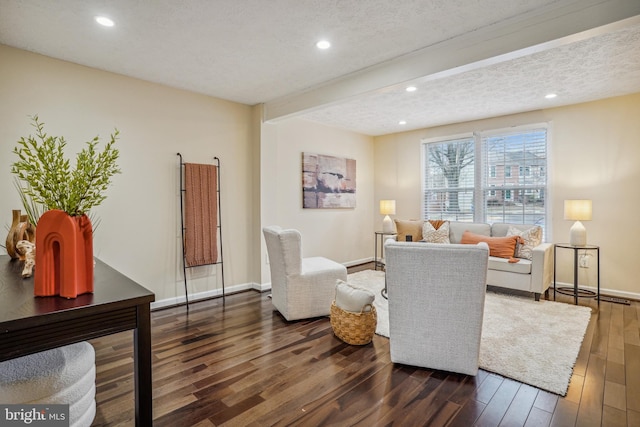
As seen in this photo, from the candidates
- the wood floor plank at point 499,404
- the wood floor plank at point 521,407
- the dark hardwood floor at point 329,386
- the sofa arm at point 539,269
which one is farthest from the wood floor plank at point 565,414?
the sofa arm at point 539,269

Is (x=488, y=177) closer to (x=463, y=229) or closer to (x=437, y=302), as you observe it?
(x=463, y=229)

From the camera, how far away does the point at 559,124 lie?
460 cm

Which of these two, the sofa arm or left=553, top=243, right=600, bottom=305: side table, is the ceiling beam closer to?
the sofa arm

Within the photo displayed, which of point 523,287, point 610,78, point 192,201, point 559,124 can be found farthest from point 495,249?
point 192,201

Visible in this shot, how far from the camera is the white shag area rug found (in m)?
2.37

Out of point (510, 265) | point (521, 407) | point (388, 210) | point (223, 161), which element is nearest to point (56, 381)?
point (521, 407)

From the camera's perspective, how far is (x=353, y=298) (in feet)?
9.25

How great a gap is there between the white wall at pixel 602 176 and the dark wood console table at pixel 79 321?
17.0ft

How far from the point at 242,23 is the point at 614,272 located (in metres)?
5.14

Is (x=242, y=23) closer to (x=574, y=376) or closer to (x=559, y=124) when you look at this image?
(x=574, y=376)

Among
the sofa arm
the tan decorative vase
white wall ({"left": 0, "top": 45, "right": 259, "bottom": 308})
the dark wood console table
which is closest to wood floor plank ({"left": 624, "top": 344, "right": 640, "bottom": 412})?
the sofa arm

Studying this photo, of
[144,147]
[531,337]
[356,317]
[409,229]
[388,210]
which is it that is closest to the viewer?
[356,317]

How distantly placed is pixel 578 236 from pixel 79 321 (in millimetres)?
Answer: 4965

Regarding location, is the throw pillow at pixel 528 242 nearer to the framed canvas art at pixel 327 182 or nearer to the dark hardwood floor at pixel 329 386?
the dark hardwood floor at pixel 329 386
